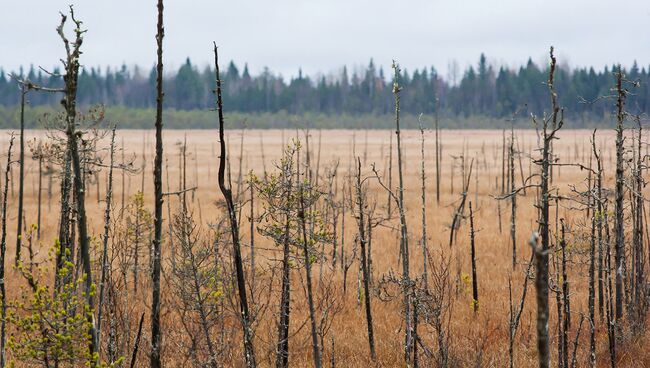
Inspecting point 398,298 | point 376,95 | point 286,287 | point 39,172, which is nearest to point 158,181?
point 286,287

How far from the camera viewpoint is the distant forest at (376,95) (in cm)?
10350

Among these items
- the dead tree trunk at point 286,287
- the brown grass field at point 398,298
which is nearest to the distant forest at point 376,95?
the brown grass field at point 398,298

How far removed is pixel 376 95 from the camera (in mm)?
114250

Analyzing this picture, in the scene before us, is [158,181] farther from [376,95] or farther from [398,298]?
[376,95]

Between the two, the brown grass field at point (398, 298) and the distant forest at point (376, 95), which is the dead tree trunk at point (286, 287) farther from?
the distant forest at point (376, 95)

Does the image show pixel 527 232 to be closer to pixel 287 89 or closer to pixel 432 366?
pixel 432 366

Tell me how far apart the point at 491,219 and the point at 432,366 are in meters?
19.1

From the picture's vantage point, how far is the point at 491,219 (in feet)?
98.5

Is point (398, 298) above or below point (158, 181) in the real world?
below

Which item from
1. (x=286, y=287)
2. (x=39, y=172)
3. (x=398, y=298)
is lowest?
(x=398, y=298)

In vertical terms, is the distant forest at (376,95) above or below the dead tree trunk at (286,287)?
above

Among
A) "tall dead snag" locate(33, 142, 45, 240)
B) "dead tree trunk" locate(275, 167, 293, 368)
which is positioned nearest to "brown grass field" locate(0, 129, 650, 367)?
"dead tree trunk" locate(275, 167, 293, 368)

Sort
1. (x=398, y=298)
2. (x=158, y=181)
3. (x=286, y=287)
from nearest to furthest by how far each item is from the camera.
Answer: (x=158, y=181), (x=286, y=287), (x=398, y=298)

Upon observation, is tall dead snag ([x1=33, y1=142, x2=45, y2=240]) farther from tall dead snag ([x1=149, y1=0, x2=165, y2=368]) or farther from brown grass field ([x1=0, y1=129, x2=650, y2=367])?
tall dead snag ([x1=149, y1=0, x2=165, y2=368])
